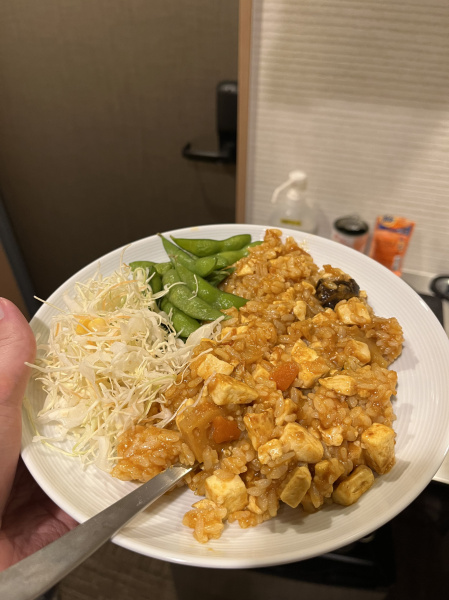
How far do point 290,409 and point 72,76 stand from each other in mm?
3508

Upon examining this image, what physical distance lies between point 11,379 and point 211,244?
1.42 metres

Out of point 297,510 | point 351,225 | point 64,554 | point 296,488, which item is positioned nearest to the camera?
point 64,554

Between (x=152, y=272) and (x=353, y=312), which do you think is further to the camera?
(x=152, y=272)

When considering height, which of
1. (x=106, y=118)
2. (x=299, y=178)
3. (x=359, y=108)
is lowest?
(x=299, y=178)

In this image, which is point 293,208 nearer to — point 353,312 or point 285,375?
point 353,312

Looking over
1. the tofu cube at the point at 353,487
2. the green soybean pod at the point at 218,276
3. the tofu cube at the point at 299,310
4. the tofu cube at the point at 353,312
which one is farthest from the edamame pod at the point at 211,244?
the tofu cube at the point at 353,487

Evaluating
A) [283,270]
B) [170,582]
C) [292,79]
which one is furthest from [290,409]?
[292,79]

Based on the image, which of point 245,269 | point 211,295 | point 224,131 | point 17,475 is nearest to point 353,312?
point 245,269

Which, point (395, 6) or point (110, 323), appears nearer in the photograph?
point (110, 323)

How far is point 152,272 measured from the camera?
2492 mm

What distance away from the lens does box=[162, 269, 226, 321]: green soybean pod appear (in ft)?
7.34

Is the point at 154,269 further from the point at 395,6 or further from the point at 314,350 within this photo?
the point at 395,6

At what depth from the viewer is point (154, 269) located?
2.49 meters

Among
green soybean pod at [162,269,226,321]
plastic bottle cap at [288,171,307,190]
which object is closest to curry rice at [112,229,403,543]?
green soybean pod at [162,269,226,321]
